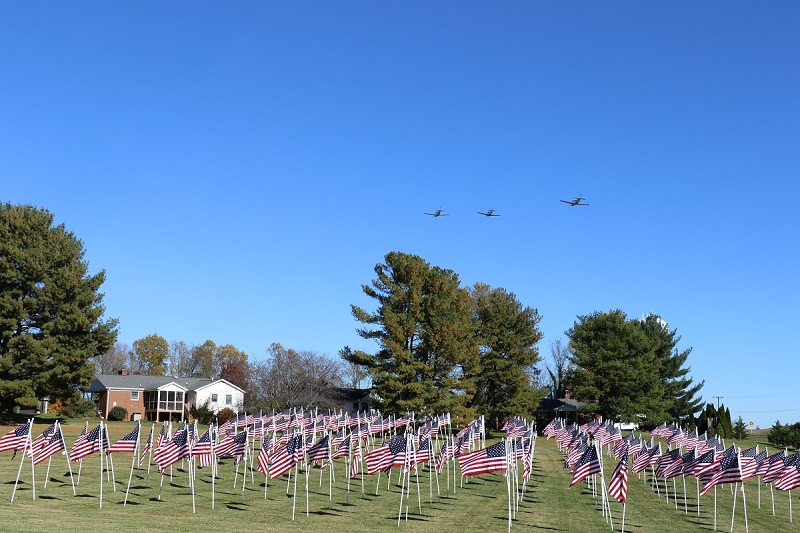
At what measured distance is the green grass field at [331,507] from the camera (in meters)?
25.7

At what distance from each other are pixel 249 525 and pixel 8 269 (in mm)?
47199

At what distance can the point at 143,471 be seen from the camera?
40312 millimetres

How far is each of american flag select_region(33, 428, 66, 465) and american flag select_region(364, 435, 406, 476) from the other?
1106 cm

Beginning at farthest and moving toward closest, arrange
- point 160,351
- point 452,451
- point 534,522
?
point 160,351 < point 452,451 < point 534,522

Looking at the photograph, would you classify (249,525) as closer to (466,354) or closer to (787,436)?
(466,354)

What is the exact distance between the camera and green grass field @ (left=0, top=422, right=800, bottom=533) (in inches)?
1011

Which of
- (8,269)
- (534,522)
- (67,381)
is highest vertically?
(8,269)

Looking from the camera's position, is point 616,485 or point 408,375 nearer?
point 616,485

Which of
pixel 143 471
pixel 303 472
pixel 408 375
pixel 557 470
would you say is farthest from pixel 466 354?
pixel 143 471

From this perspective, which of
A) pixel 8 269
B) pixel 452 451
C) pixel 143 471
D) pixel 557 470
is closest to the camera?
pixel 452 451

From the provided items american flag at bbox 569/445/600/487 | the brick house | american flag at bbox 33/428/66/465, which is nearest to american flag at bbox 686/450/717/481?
american flag at bbox 569/445/600/487

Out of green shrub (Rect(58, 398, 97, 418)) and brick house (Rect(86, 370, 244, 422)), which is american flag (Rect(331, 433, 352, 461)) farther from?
brick house (Rect(86, 370, 244, 422))

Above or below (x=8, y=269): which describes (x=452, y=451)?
below

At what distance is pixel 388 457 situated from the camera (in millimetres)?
31406
